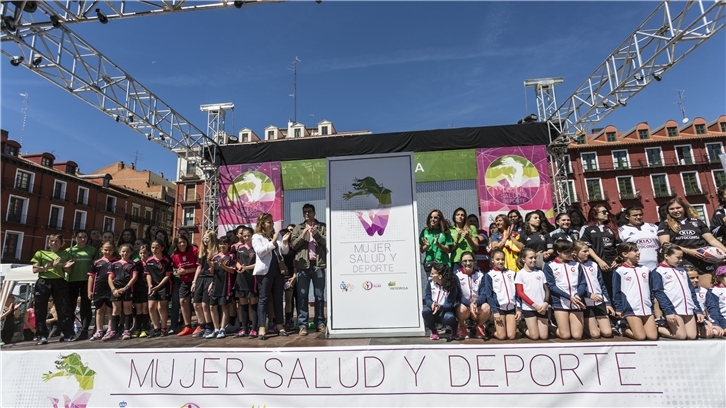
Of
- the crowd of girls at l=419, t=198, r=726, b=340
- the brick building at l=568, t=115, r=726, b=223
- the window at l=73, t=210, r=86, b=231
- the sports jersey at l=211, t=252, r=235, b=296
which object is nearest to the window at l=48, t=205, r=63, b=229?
the window at l=73, t=210, r=86, b=231

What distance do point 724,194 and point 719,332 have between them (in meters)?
1.74

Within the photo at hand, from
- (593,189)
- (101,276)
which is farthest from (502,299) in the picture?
(593,189)

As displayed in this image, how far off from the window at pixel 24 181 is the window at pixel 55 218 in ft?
6.57

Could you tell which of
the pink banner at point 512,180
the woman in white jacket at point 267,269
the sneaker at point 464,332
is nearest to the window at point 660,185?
the pink banner at point 512,180

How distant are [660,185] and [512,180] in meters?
26.6

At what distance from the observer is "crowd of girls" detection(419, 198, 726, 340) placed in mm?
3586

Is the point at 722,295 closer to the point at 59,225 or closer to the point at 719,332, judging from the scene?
the point at 719,332

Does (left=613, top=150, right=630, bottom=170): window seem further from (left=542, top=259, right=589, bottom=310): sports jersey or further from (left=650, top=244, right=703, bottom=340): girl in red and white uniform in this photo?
(left=542, top=259, right=589, bottom=310): sports jersey

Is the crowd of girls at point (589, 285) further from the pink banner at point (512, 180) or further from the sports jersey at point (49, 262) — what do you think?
the pink banner at point (512, 180)

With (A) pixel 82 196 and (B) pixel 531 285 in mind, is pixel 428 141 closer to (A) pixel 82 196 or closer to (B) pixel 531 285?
(B) pixel 531 285

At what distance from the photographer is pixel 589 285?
3.80 metres

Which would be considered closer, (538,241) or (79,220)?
(538,241)

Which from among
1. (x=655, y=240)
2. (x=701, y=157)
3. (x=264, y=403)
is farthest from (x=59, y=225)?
(x=701, y=157)

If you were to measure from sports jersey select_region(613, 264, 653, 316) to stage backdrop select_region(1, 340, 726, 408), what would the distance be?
1.00m
